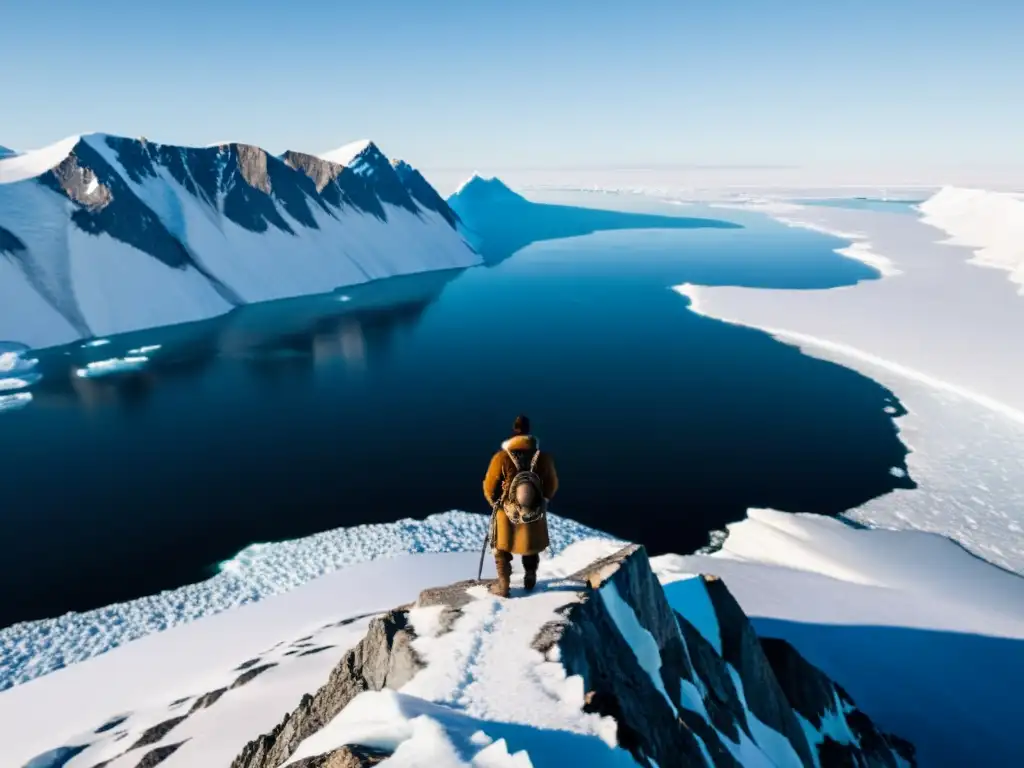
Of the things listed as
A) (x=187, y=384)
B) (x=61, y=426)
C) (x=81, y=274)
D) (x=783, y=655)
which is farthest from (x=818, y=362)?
(x=81, y=274)

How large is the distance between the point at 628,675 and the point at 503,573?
66.2 inches

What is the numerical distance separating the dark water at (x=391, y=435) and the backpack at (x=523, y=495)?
49.5ft

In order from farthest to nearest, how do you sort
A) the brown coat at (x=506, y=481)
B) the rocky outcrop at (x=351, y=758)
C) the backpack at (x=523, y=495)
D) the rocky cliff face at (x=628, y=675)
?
the brown coat at (x=506, y=481) → the backpack at (x=523, y=495) → the rocky cliff face at (x=628, y=675) → the rocky outcrop at (x=351, y=758)

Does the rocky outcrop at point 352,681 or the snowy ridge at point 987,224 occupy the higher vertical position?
the rocky outcrop at point 352,681

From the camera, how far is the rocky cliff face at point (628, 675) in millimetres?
5887

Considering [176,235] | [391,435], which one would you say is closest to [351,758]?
[391,435]

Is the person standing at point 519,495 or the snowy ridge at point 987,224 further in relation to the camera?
the snowy ridge at point 987,224

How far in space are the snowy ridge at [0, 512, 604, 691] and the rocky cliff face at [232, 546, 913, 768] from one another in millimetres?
9914

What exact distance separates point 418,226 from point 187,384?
224ft

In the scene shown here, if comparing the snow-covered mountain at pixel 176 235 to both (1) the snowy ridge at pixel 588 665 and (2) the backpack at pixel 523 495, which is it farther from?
(2) the backpack at pixel 523 495

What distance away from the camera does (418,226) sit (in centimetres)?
10219

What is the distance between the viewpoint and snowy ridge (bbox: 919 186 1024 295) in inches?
3360

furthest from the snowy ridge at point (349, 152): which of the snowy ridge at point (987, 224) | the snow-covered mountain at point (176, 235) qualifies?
the snowy ridge at point (987, 224)

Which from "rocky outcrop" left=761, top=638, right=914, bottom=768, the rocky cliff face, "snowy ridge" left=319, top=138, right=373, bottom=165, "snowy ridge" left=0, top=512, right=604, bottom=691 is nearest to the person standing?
the rocky cliff face
